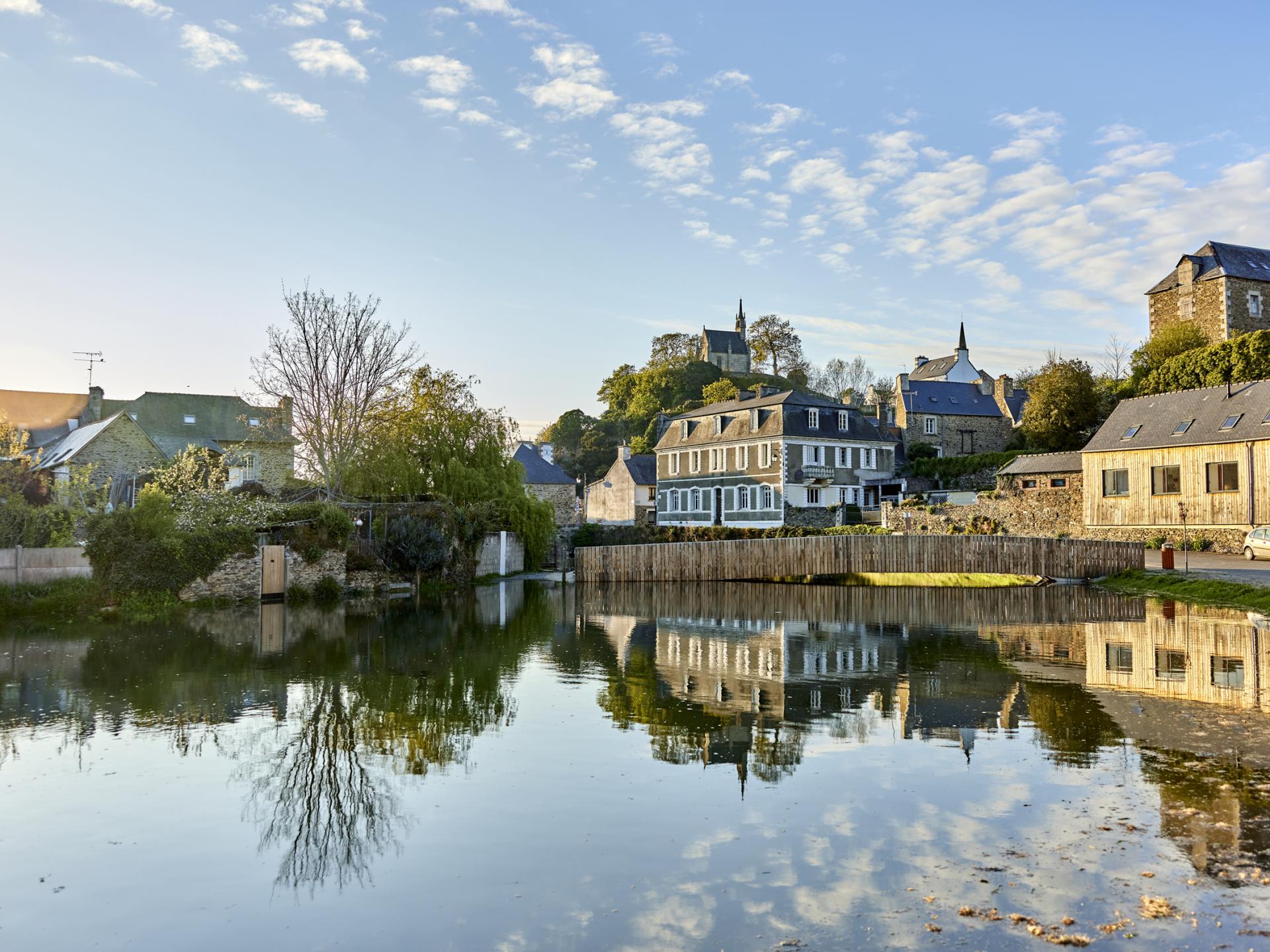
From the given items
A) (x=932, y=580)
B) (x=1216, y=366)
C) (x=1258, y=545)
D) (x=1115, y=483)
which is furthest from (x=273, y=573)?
(x=1216, y=366)

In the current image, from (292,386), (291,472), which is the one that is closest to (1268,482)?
(292,386)

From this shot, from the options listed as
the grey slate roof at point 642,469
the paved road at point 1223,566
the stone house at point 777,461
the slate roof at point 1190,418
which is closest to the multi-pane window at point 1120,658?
the paved road at point 1223,566

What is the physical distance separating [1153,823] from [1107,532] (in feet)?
104

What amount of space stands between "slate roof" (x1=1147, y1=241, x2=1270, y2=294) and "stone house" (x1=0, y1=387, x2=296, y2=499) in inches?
1930

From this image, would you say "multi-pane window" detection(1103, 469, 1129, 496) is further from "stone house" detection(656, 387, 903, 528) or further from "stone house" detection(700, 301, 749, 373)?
"stone house" detection(700, 301, 749, 373)

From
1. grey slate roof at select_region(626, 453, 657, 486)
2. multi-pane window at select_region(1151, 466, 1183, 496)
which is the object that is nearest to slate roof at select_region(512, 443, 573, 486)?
grey slate roof at select_region(626, 453, 657, 486)

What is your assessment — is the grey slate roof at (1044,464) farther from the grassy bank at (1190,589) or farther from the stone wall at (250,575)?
the stone wall at (250,575)

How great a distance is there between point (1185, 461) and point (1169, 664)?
21.4m

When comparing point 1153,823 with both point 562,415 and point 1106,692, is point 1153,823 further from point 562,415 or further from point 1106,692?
point 562,415

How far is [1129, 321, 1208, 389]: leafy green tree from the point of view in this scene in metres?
47.2

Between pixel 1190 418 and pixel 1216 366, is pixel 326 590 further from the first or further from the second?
pixel 1216 366

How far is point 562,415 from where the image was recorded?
266 feet

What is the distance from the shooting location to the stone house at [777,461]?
48.4 meters

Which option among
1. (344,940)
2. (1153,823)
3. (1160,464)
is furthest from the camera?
(1160,464)
